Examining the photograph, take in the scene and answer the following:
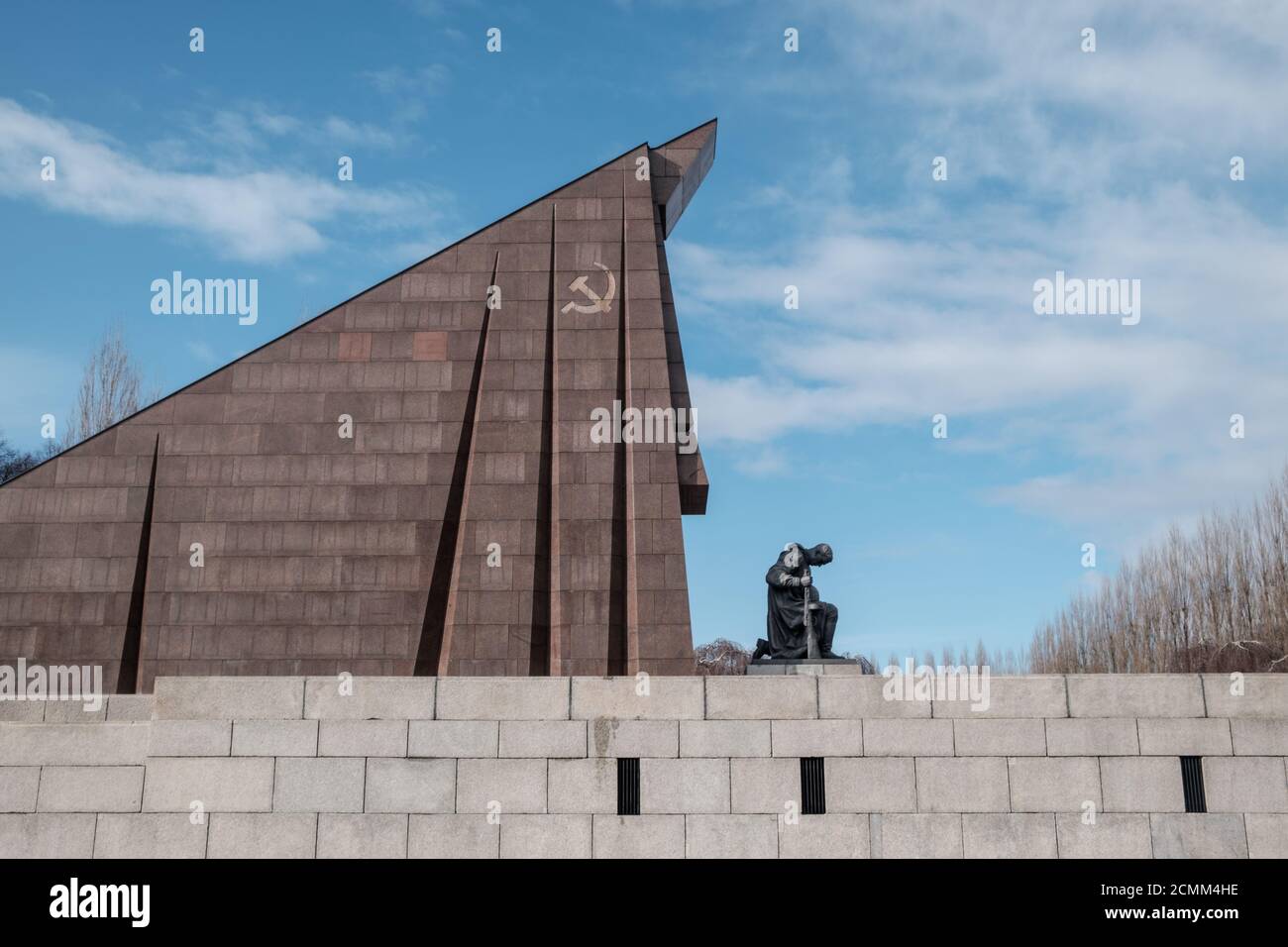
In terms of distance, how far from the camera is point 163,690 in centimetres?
1424

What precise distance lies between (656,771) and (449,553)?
25.9ft

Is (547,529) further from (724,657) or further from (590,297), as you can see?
(724,657)

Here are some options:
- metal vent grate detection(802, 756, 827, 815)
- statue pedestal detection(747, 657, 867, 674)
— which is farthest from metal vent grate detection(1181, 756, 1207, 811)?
metal vent grate detection(802, 756, 827, 815)

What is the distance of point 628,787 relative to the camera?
1394 centimetres

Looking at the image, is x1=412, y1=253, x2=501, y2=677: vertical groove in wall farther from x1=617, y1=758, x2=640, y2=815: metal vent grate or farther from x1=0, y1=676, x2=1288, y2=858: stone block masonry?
x1=617, y1=758, x2=640, y2=815: metal vent grate

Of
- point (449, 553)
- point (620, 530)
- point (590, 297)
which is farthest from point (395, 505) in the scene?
point (590, 297)

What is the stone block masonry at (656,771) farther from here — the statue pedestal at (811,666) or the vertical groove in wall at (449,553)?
the vertical groove in wall at (449,553)

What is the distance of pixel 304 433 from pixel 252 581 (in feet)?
9.37

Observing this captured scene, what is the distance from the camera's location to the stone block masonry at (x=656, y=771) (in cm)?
1368

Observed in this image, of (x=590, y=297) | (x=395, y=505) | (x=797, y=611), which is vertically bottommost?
(x=797, y=611)

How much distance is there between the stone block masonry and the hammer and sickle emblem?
9.63 m

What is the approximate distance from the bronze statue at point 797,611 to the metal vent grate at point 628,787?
3.70 m
